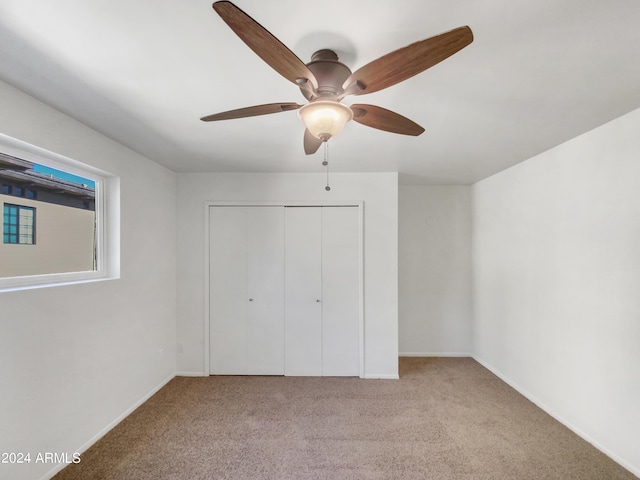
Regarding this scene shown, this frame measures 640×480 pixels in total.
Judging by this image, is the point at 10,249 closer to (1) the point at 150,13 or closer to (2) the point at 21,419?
(2) the point at 21,419

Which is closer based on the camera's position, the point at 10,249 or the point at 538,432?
the point at 10,249

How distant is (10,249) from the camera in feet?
5.91

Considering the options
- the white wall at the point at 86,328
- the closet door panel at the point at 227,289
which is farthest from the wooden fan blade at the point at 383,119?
the closet door panel at the point at 227,289

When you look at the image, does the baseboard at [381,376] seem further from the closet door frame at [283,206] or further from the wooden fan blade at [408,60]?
→ the wooden fan blade at [408,60]

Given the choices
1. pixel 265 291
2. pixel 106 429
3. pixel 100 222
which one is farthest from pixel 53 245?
pixel 265 291

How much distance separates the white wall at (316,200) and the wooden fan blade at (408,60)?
231 cm

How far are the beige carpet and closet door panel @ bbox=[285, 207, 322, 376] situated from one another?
0.33 meters

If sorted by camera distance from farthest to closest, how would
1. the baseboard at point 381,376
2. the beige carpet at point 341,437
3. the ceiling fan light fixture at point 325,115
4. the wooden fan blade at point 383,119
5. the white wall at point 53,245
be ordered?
1. the baseboard at point 381,376
2. the beige carpet at point 341,437
3. the white wall at point 53,245
4. the wooden fan blade at point 383,119
5. the ceiling fan light fixture at point 325,115

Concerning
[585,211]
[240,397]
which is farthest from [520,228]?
[240,397]

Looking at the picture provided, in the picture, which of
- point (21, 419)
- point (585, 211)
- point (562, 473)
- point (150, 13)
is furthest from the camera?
point (585, 211)

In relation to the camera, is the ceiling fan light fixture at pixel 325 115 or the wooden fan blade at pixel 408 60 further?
the ceiling fan light fixture at pixel 325 115

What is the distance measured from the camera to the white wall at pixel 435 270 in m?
4.13

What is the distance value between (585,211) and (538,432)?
1771 millimetres

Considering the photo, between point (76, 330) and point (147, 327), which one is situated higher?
point (76, 330)
